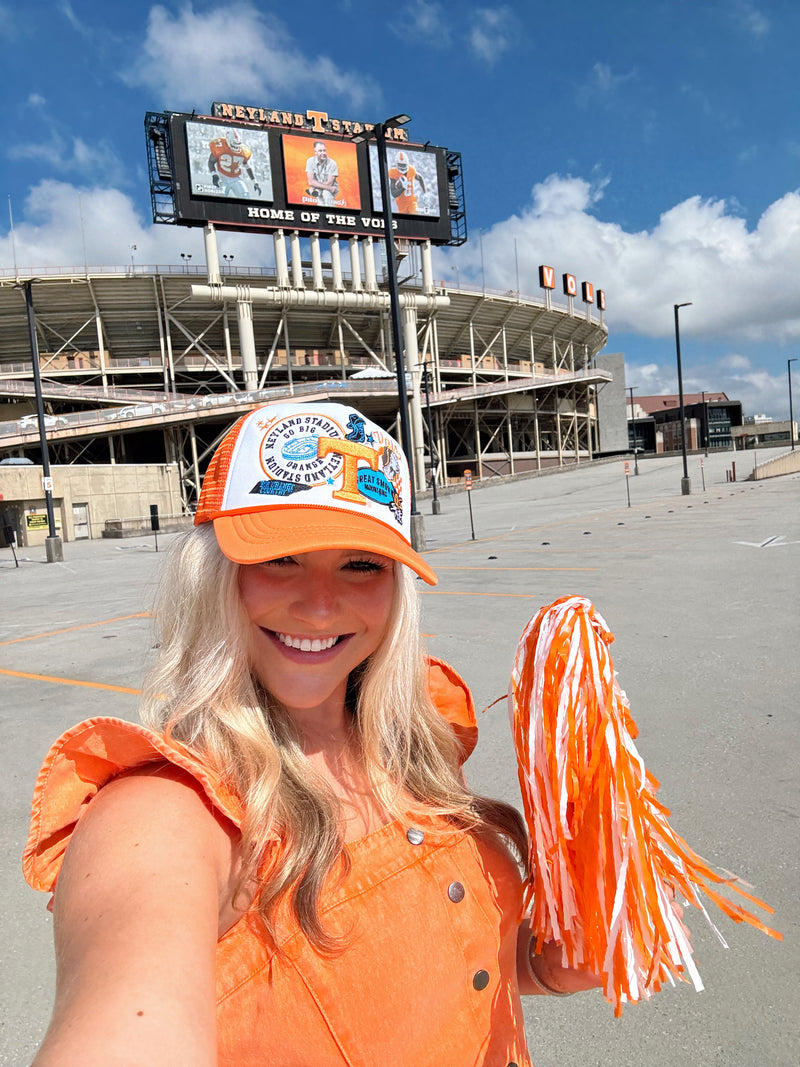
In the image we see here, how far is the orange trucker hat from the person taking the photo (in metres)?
1.15

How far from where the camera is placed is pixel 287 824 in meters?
1.07

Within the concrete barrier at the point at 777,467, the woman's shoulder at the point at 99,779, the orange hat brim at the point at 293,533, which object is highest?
the orange hat brim at the point at 293,533

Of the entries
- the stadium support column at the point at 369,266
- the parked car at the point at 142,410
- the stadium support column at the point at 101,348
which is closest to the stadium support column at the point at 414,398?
the stadium support column at the point at 369,266

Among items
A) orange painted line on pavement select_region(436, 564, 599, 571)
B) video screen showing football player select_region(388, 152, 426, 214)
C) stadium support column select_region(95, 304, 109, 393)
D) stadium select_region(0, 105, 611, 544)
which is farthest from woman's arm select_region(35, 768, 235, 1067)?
video screen showing football player select_region(388, 152, 426, 214)

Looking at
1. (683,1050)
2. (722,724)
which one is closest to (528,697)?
(683,1050)

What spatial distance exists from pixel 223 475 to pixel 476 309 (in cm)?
5821

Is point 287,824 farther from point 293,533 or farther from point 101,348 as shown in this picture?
point 101,348

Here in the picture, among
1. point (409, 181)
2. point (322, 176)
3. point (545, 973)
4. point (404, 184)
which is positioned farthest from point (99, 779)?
point (409, 181)

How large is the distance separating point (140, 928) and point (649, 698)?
A: 4.74 metres

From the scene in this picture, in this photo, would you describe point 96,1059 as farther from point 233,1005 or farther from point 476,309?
point 476,309

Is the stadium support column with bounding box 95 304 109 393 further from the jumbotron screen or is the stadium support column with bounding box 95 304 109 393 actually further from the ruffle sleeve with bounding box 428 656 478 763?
the ruffle sleeve with bounding box 428 656 478 763

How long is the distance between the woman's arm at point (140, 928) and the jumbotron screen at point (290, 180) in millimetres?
47489

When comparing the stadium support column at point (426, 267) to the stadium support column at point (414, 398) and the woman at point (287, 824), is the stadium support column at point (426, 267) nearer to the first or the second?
the stadium support column at point (414, 398)

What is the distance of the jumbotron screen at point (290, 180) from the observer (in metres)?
42.9
